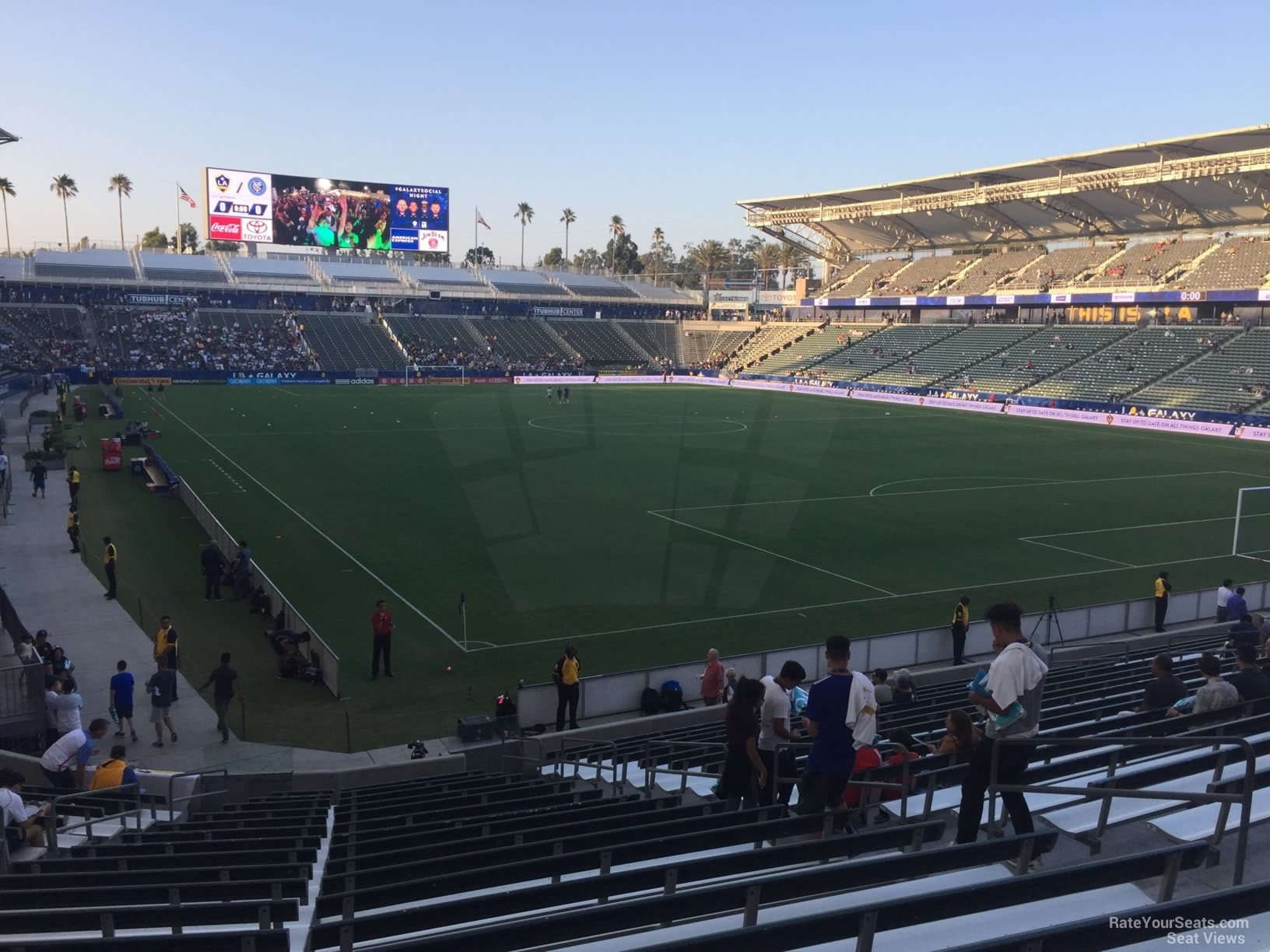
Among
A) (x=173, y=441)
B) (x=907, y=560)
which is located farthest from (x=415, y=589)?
(x=173, y=441)

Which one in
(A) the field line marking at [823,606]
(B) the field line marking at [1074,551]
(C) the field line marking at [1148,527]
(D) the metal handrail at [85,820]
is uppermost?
(D) the metal handrail at [85,820]

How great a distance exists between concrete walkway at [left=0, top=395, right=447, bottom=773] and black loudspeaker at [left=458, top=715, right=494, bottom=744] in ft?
0.87

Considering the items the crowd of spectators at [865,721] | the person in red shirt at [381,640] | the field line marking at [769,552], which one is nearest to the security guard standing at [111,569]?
the person in red shirt at [381,640]

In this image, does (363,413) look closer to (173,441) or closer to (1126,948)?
(173,441)

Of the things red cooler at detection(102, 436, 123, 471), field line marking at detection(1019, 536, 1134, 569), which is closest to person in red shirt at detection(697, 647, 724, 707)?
field line marking at detection(1019, 536, 1134, 569)

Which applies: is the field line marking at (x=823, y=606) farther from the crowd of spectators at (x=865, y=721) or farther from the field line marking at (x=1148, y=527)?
the crowd of spectators at (x=865, y=721)

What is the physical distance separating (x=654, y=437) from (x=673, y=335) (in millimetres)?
65899

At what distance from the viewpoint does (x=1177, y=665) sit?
46.1 feet

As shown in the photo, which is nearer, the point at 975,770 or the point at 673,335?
the point at 975,770

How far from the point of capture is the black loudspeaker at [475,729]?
14.9 m

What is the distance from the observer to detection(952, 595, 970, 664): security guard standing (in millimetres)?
18797

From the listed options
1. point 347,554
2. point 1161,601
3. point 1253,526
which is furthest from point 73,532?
point 1253,526

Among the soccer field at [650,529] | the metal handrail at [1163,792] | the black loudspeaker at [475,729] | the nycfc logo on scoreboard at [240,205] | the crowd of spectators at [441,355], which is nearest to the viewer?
the metal handrail at [1163,792]

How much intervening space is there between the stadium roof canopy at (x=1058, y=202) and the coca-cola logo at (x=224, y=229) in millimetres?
48209
